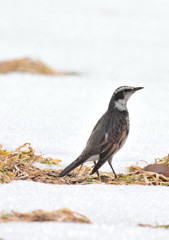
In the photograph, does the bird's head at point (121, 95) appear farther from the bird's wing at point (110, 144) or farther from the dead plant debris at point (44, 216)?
the dead plant debris at point (44, 216)

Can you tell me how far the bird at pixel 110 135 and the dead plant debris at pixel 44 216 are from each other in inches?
60.5

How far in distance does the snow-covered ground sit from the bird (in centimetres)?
34

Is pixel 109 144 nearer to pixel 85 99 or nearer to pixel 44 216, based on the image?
pixel 44 216

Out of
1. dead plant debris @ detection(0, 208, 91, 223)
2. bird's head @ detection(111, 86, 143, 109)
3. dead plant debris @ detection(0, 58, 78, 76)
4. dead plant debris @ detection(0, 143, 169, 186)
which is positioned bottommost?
dead plant debris @ detection(0, 208, 91, 223)

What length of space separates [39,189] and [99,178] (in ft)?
3.12

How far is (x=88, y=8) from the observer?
23.5 meters

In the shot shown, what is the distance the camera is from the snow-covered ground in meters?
3.91

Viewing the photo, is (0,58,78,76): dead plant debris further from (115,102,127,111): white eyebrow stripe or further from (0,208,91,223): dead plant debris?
(0,208,91,223): dead plant debris

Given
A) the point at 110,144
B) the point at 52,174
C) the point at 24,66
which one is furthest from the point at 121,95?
the point at 24,66

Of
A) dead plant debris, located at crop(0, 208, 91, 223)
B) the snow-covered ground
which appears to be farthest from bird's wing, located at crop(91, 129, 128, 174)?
dead plant debris, located at crop(0, 208, 91, 223)

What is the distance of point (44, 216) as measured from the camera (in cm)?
355

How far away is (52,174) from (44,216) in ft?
5.56

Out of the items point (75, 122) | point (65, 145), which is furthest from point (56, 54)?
point (65, 145)

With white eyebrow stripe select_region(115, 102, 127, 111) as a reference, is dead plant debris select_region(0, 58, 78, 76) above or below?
above
